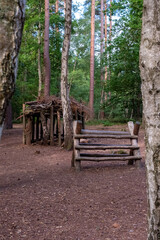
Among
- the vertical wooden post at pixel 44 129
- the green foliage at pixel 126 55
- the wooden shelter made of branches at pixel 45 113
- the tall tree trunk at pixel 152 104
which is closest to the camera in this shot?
the tall tree trunk at pixel 152 104

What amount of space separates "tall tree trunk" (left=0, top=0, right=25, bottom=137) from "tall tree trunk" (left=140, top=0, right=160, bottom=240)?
3.30 ft

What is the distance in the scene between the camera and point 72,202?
4.96 m

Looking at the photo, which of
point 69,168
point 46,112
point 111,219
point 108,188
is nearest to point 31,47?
point 46,112

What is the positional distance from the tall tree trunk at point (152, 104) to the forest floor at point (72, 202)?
149 centimetres

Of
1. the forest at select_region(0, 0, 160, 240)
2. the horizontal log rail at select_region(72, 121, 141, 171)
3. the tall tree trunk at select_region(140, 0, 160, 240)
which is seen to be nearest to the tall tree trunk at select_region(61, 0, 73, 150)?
the forest at select_region(0, 0, 160, 240)

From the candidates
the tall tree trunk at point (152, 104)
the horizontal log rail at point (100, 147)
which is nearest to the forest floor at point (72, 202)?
the horizontal log rail at point (100, 147)

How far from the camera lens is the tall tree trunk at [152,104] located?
7.02 feet

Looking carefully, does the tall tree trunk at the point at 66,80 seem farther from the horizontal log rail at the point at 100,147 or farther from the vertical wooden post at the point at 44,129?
the horizontal log rail at the point at 100,147

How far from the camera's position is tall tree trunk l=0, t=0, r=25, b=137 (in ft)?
6.52

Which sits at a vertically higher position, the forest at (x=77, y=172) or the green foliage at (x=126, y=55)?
the green foliage at (x=126, y=55)

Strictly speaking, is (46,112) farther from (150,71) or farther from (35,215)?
(150,71)

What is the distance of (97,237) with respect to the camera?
11.6ft

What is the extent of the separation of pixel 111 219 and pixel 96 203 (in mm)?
741

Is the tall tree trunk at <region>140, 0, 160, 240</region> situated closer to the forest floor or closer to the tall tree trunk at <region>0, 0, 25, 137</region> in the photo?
the tall tree trunk at <region>0, 0, 25, 137</region>
